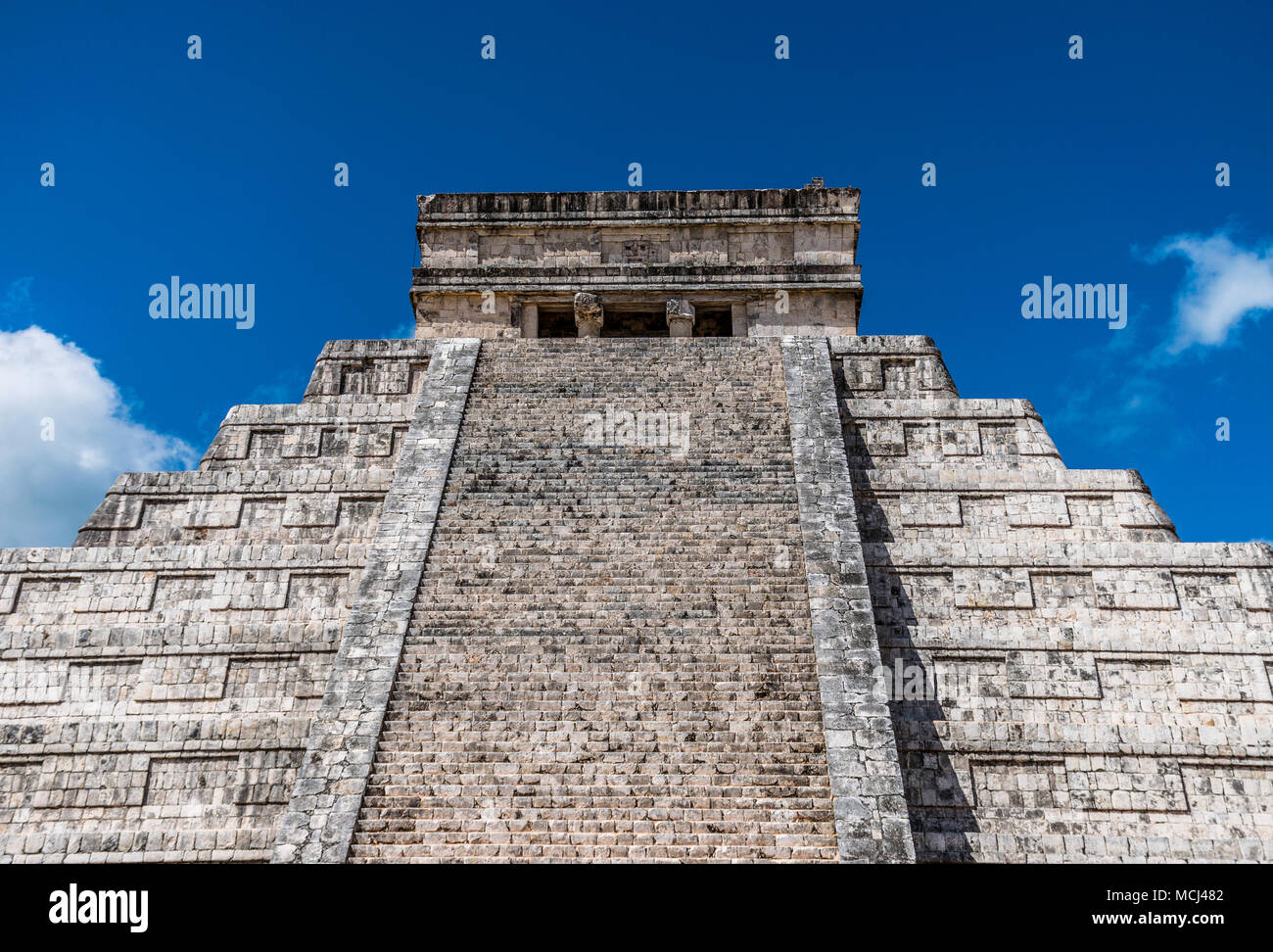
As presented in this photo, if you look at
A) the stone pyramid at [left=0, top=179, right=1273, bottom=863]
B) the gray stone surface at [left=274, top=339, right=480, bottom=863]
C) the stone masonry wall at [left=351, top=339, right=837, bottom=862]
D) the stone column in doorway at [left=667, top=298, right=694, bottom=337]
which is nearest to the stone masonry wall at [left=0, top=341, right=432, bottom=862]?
the stone pyramid at [left=0, top=179, right=1273, bottom=863]

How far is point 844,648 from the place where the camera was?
8672 millimetres

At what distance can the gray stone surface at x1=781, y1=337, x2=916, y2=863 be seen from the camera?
24.0ft

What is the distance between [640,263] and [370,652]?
8.92 metres

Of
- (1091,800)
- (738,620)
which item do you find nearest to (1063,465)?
(1091,800)

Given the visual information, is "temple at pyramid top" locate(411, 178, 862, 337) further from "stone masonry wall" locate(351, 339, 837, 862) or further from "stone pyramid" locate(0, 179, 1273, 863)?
"stone masonry wall" locate(351, 339, 837, 862)

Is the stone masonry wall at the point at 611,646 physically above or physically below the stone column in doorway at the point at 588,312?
below

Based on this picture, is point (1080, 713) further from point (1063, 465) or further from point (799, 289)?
point (799, 289)

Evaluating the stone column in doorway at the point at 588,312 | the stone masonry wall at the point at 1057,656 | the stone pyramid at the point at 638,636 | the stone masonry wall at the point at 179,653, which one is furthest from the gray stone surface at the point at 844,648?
the stone masonry wall at the point at 179,653

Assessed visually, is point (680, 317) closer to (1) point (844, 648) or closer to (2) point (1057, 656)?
(2) point (1057, 656)

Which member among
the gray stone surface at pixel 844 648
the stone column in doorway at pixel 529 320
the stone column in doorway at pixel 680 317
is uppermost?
the stone column in doorway at pixel 529 320

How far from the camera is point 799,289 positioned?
15.8m

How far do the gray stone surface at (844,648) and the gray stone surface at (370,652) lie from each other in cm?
353

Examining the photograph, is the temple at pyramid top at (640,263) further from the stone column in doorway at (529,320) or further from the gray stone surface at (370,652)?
the gray stone surface at (370,652)

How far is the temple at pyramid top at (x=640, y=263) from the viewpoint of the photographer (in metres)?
15.8
